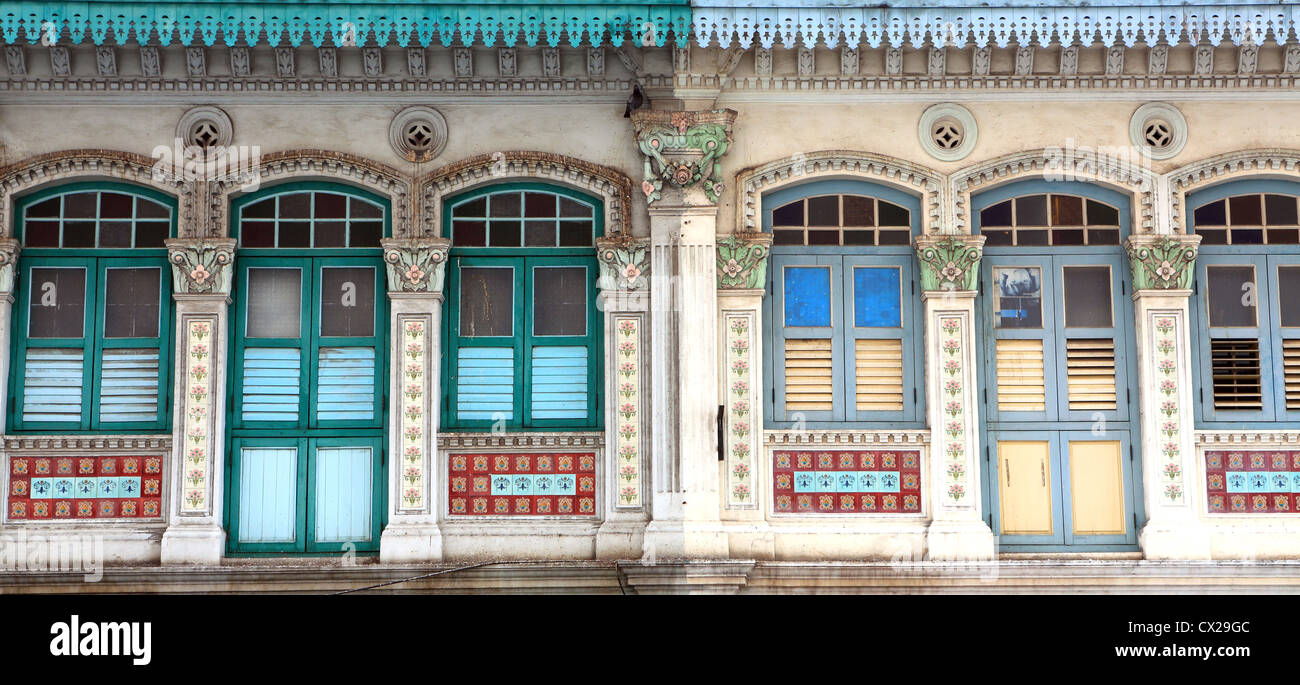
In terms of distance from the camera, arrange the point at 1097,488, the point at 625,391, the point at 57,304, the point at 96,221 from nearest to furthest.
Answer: the point at 625,391, the point at 1097,488, the point at 57,304, the point at 96,221

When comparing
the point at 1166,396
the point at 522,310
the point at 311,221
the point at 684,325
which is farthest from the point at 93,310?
the point at 1166,396

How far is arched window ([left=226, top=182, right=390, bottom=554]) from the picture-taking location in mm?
10688

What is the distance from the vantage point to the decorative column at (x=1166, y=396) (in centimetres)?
1050

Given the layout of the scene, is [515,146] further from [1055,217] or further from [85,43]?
[1055,217]

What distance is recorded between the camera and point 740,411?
10586mm

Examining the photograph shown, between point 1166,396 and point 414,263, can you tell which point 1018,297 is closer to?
point 1166,396

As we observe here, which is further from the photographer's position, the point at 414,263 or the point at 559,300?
the point at 559,300

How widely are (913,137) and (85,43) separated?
6200 millimetres

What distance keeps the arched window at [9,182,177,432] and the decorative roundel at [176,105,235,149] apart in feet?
1.62

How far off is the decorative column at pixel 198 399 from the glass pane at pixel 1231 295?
7.30 m

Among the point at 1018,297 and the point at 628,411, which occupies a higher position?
the point at 1018,297

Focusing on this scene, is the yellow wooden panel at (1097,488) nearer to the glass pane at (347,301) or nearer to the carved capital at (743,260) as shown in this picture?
the carved capital at (743,260)

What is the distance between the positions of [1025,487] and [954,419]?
0.76 meters

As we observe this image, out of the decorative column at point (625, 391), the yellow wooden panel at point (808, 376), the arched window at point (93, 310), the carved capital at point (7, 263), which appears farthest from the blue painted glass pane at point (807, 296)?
the carved capital at point (7, 263)
